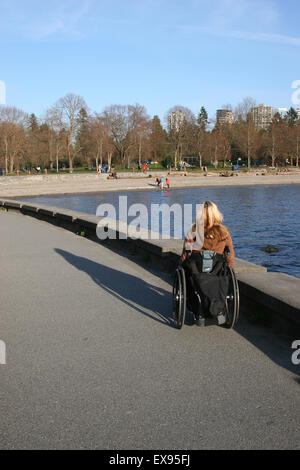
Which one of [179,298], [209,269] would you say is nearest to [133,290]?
[179,298]

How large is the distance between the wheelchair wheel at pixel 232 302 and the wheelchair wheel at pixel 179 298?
48 centimetres

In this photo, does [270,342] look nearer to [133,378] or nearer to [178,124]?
[133,378]

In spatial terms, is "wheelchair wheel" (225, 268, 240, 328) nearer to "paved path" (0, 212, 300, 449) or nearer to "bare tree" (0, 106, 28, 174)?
"paved path" (0, 212, 300, 449)

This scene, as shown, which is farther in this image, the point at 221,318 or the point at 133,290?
the point at 133,290

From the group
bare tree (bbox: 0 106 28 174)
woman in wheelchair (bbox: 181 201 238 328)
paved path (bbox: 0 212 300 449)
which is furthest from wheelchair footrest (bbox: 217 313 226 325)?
bare tree (bbox: 0 106 28 174)

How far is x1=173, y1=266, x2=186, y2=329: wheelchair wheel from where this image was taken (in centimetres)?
509

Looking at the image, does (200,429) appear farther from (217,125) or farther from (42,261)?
(217,125)

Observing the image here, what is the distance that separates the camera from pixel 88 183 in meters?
58.2

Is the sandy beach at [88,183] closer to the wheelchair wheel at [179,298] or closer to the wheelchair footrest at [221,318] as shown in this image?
the wheelchair wheel at [179,298]

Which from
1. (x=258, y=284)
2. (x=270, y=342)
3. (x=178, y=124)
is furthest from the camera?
(x=178, y=124)

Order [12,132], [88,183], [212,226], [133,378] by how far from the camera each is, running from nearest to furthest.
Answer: [133,378] < [212,226] < [88,183] < [12,132]

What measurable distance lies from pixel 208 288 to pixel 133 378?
1.40 metres

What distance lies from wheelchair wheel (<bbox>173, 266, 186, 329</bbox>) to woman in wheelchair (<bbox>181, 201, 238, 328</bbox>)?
0.10 meters

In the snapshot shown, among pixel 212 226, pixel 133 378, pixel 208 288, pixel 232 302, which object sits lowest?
pixel 133 378
